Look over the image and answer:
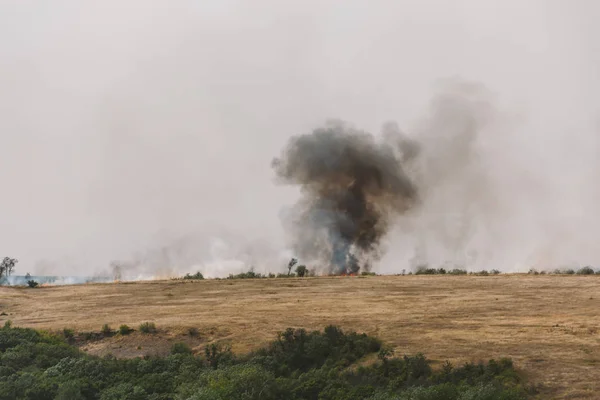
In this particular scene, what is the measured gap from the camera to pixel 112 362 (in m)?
29.8

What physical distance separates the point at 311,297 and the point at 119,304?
1925cm

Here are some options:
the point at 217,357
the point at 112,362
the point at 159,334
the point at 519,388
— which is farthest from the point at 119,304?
the point at 519,388

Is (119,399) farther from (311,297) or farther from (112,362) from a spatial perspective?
(311,297)

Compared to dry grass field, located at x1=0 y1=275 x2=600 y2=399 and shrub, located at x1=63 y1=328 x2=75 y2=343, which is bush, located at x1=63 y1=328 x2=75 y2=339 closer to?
shrub, located at x1=63 y1=328 x2=75 y2=343

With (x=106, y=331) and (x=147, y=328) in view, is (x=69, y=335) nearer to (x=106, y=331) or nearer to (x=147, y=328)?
(x=106, y=331)

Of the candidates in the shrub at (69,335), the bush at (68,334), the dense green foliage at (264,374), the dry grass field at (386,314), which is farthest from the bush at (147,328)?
the bush at (68,334)

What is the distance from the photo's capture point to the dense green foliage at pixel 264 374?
2150cm

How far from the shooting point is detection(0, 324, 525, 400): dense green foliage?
70.5 feet

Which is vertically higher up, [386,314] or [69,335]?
[386,314]

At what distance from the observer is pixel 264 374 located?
23.8m

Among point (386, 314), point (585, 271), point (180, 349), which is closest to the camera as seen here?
point (180, 349)

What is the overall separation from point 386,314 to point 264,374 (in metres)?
16.0

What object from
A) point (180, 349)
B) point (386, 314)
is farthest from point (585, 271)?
point (180, 349)

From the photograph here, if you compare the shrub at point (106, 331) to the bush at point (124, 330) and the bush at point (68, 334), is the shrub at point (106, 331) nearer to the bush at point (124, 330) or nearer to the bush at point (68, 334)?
the bush at point (124, 330)
